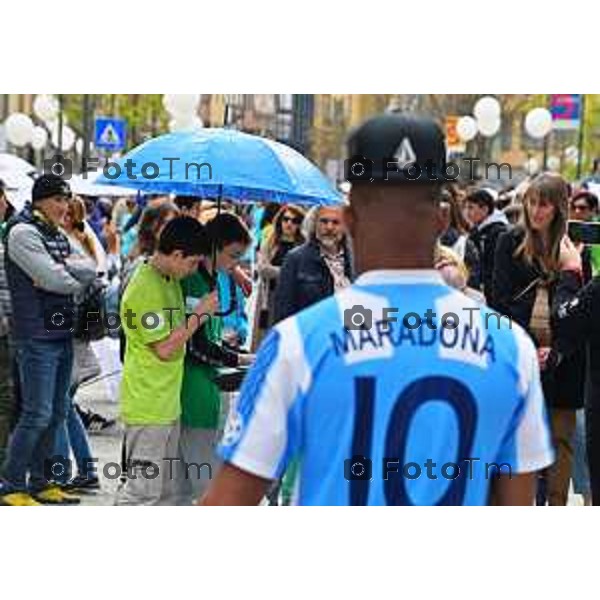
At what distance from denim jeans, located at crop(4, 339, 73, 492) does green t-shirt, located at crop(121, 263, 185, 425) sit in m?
0.73

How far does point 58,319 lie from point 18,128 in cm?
1634

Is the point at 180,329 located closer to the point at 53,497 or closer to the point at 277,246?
the point at 53,497

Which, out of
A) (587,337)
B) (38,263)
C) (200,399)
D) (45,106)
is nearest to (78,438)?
(38,263)

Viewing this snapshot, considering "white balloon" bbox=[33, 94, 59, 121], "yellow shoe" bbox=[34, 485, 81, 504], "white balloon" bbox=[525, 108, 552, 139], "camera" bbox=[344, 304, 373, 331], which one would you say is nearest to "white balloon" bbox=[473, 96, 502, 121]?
"white balloon" bbox=[525, 108, 552, 139]

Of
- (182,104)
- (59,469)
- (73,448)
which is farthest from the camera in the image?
(182,104)

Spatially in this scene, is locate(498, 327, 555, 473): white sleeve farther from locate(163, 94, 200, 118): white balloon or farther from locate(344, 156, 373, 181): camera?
locate(163, 94, 200, 118): white balloon

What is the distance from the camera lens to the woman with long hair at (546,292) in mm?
6742

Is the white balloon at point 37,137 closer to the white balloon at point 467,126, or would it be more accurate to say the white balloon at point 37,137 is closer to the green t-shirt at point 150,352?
the white balloon at point 467,126

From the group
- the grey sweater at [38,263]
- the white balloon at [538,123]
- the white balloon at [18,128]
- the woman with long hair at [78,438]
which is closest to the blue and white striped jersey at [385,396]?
the grey sweater at [38,263]

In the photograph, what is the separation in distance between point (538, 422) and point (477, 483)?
15 centimetres

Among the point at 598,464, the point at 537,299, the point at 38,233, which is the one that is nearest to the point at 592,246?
the point at 537,299

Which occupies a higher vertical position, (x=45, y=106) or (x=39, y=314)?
(x=45, y=106)

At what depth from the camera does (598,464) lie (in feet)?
20.7

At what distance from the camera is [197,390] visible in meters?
6.86
